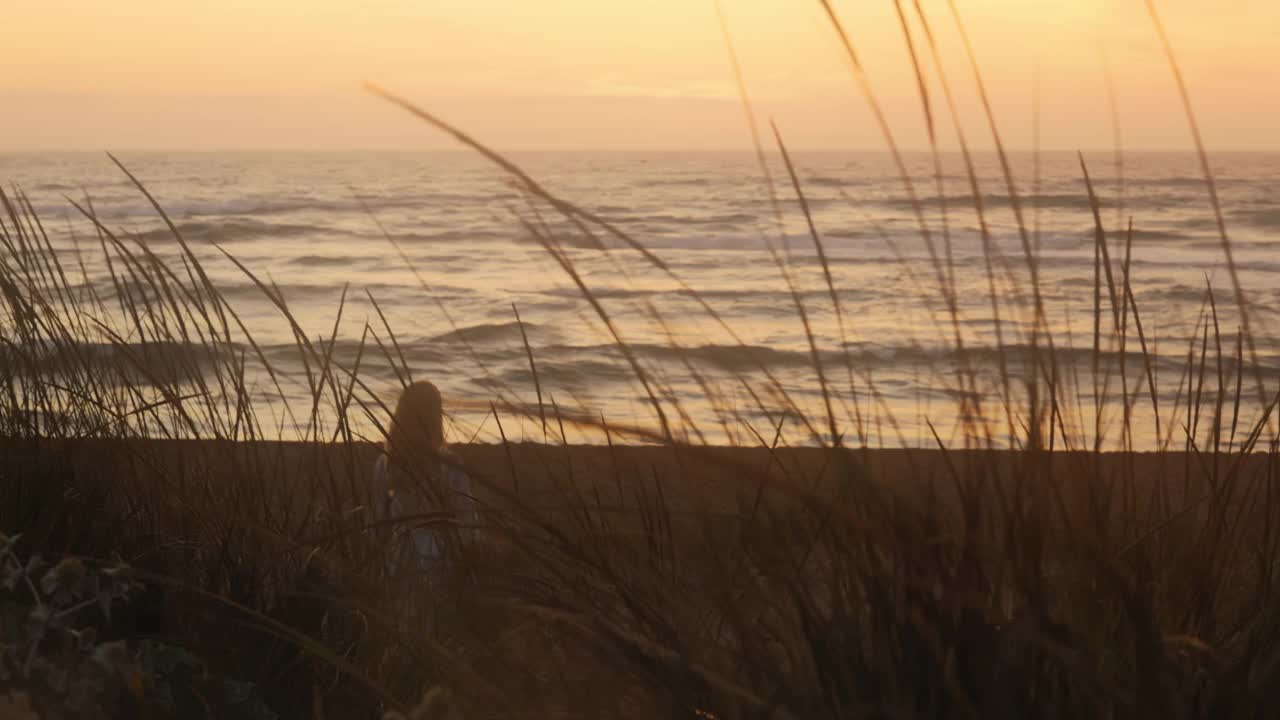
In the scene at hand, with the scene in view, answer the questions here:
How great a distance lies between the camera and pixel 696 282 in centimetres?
1934

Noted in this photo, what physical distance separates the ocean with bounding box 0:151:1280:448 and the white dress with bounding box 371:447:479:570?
0.53 feet

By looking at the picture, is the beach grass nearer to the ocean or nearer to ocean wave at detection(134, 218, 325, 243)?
the ocean

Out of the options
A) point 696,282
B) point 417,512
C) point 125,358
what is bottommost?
point 696,282

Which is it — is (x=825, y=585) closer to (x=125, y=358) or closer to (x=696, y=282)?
(x=125, y=358)

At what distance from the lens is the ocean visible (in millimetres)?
2434

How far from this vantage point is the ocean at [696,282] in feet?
7.98

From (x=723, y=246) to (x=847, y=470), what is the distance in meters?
22.4

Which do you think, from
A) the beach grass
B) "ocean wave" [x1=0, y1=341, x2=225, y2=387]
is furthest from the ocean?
"ocean wave" [x1=0, y1=341, x2=225, y2=387]

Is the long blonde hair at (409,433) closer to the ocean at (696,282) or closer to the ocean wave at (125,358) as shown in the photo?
the ocean at (696,282)

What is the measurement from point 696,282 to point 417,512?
17667 mm

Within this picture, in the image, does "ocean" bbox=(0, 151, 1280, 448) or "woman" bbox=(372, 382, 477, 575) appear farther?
"ocean" bbox=(0, 151, 1280, 448)

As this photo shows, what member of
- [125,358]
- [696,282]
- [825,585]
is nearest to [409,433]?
[825,585]

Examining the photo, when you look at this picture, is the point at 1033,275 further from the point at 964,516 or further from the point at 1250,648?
the point at 1250,648

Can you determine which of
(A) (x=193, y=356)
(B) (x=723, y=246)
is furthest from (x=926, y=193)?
(A) (x=193, y=356)
